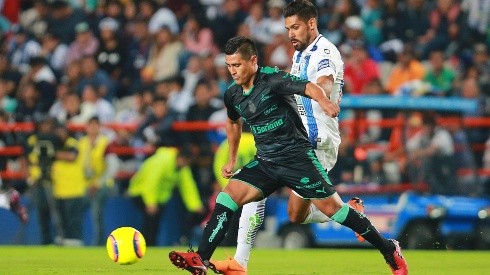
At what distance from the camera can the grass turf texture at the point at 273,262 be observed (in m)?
11.2

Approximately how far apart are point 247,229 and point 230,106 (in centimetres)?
106

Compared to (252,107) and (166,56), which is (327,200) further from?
(166,56)

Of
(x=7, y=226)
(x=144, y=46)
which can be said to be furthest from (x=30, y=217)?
(x=144, y=46)

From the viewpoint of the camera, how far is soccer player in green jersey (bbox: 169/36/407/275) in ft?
30.5

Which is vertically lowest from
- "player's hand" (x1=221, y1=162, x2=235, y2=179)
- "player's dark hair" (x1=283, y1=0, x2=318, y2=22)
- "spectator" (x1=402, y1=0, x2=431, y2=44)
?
"player's hand" (x1=221, y1=162, x2=235, y2=179)

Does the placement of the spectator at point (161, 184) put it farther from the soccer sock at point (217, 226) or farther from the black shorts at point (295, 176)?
the soccer sock at point (217, 226)

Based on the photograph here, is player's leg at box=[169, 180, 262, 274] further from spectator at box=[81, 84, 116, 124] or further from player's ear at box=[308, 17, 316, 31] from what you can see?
spectator at box=[81, 84, 116, 124]

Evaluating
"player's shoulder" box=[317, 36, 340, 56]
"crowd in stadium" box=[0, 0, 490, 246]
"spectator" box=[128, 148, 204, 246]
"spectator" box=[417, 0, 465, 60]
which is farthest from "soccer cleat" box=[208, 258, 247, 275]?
"spectator" box=[417, 0, 465, 60]

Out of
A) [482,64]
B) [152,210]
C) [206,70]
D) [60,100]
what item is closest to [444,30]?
[482,64]

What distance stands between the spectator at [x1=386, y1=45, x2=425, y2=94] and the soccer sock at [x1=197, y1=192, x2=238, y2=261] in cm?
1017

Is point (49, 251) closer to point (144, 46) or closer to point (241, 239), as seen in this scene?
point (241, 239)

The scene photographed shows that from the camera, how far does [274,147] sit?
31.1 ft

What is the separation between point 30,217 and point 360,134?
17.4ft

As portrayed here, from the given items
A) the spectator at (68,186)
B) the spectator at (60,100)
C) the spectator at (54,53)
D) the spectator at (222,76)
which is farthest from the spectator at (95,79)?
the spectator at (68,186)
